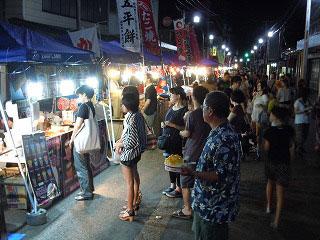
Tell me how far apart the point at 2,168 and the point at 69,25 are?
1162cm

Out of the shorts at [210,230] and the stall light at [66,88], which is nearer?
the shorts at [210,230]

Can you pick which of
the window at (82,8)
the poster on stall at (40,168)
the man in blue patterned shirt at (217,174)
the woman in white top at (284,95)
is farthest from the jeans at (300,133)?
the window at (82,8)

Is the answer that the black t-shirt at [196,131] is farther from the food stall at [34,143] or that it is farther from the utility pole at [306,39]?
the utility pole at [306,39]

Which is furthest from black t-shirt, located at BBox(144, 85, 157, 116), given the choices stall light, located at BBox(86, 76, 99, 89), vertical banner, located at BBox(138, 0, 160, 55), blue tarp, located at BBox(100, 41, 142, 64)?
stall light, located at BBox(86, 76, 99, 89)

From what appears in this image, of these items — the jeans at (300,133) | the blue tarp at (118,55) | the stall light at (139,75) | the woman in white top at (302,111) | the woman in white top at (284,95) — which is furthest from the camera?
the stall light at (139,75)

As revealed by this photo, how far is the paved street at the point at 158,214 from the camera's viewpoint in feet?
18.1

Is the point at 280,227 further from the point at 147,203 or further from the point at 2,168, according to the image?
the point at 2,168

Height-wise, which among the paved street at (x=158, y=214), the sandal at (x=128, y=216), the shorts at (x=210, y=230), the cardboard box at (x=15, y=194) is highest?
the shorts at (x=210, y=230)

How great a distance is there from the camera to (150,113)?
11.4 m

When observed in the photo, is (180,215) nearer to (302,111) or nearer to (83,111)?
(83,111)

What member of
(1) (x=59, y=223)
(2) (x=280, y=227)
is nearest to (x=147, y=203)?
(1) (x=59, y=223)

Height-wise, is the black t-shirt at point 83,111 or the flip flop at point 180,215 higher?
the black t-shirt at point 83,111

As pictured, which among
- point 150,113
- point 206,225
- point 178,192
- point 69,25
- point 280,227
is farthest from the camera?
point 69,25

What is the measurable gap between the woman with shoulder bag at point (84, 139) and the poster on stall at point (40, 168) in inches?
24.7
